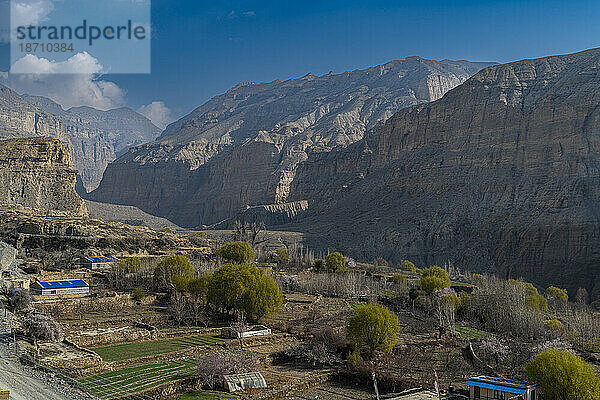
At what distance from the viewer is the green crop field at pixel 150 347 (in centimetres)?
2664

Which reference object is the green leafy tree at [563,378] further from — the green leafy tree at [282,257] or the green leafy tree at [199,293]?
the green leafy tree at [282,257]

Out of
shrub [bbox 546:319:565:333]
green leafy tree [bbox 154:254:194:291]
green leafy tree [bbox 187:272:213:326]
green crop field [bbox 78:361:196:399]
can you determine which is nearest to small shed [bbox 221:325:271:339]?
green leafy tree [bbox 187:272:213:326]

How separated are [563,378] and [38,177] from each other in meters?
91.9

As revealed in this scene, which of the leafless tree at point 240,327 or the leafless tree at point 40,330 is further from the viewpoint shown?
the leafless tree at point 240,327

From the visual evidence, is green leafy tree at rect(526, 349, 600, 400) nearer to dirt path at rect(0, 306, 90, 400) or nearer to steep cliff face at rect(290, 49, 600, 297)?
dirt path at rect(0, 306, 90, 400)

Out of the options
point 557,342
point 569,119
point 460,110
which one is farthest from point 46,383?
point 460,110

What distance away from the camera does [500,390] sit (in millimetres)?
19406

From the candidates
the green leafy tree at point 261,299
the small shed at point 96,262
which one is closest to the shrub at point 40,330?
the green leafy tree at point 261,299

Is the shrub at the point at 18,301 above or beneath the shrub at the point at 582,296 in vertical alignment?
above

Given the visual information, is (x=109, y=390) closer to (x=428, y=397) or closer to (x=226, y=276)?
(x=428, y=397)

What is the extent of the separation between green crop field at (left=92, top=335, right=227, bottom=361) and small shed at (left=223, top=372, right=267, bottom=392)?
631 cm

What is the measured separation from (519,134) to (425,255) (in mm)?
29164

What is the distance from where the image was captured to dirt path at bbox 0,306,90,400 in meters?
19.3

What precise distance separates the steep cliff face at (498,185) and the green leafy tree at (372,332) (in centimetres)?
4426
